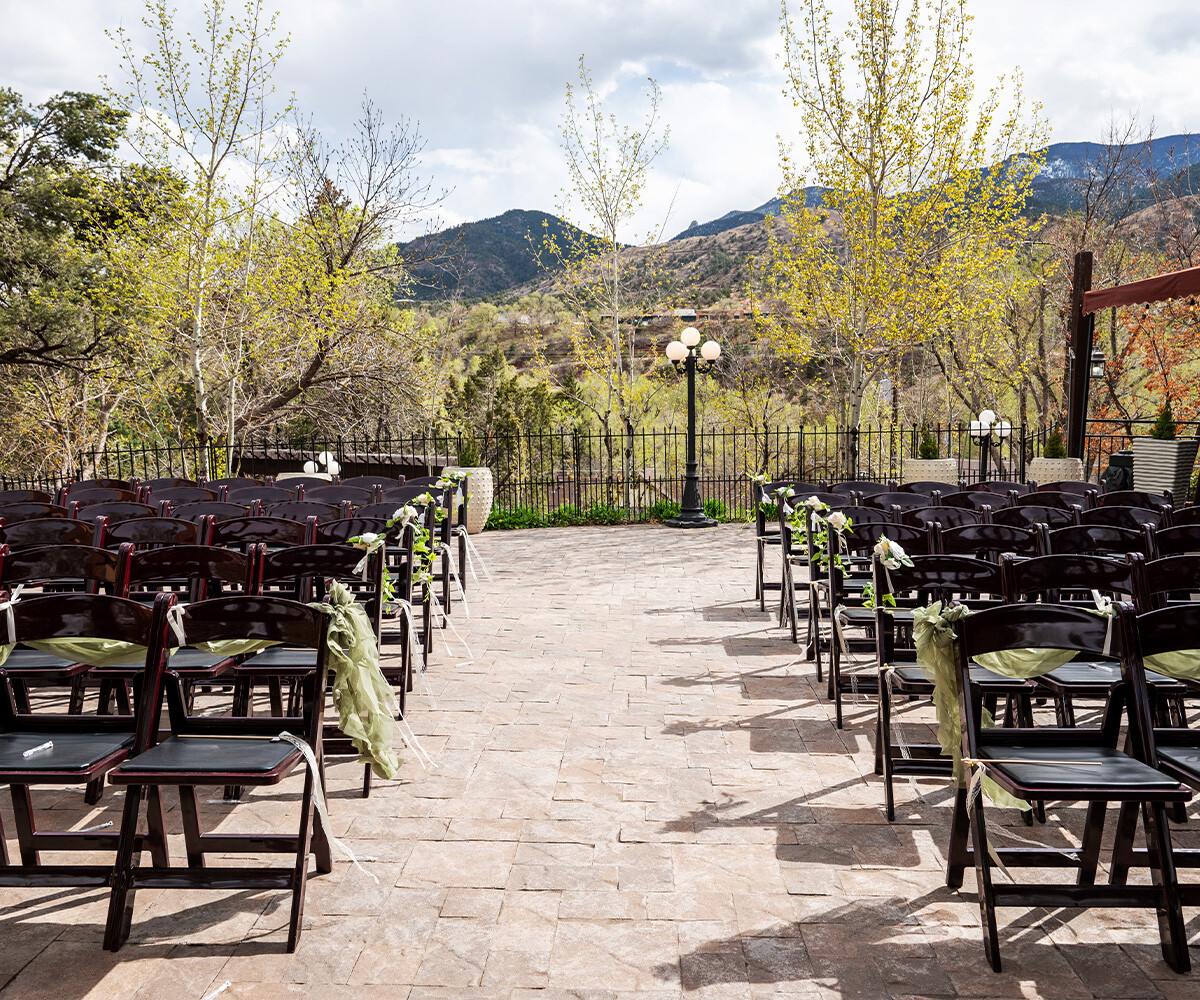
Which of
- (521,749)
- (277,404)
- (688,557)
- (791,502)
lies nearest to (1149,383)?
A: (688,557)

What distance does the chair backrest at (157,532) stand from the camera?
5316 mm

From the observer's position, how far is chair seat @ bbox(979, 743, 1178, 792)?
8.56ft

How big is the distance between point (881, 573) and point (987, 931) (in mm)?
1717

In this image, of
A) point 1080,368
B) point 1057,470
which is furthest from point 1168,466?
point 1080,368

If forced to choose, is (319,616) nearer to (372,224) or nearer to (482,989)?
(482,989)

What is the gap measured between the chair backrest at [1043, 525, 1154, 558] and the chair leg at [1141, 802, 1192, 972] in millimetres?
2316

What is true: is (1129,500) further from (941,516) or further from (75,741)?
(75,741)

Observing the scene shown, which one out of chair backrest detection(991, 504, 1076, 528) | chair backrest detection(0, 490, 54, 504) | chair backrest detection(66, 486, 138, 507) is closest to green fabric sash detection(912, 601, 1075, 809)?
chair backrest detection(991, 504, 1076, 528)

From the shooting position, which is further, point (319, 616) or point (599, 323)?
point (599, 323)

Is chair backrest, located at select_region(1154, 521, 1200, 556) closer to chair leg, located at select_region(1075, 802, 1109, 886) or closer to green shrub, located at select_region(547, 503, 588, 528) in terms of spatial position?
chair leg, located at select_region(1075, 802, 1109, 886)

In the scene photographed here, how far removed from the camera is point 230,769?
2752mm

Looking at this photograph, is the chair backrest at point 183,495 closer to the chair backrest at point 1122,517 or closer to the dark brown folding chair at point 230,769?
the dark brown folding chair at point 230,769

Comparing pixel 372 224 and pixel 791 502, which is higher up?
pixel 372 224

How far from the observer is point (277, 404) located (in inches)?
669
